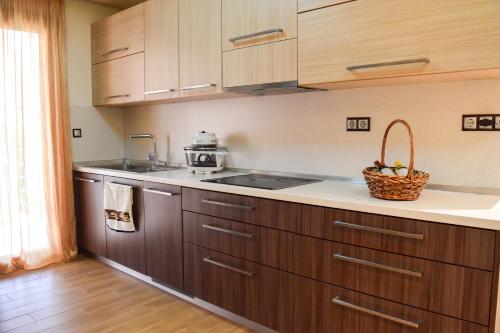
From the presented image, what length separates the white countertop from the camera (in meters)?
1.42

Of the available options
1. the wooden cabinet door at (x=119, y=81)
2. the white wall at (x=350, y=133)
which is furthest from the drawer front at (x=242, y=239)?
the wooden cabinet door at (x=119, y=81)

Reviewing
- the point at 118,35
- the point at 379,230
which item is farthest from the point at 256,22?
the point at 118,35

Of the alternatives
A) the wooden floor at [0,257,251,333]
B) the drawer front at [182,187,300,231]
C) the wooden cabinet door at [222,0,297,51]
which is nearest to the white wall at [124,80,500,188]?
the wooden cabinet door at [222,0,297,51]

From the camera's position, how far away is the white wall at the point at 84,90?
3494mm

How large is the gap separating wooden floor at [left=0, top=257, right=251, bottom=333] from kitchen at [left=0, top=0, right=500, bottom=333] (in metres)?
0.02

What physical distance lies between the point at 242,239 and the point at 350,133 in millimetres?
908

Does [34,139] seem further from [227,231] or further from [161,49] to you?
[227,231]

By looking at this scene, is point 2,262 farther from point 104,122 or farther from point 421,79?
point 421,79

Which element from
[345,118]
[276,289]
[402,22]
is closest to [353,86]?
[345,118]

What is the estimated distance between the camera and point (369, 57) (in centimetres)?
181

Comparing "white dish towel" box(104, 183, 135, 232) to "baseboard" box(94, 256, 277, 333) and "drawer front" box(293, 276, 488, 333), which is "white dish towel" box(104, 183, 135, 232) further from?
"drawer front" box(293, 276, 488, 333)

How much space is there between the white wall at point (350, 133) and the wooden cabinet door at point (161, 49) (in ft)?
1.19

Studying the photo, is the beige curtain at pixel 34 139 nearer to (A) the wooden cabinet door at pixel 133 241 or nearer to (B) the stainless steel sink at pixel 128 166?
(B) the stainless steel sink at pixel 128 166

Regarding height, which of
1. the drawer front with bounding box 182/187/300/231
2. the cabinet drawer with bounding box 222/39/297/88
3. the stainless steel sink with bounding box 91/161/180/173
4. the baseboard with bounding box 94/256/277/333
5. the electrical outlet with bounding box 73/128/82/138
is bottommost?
the baseboard with bounding box 94/256/277/333
